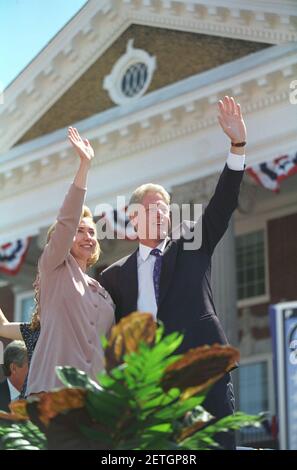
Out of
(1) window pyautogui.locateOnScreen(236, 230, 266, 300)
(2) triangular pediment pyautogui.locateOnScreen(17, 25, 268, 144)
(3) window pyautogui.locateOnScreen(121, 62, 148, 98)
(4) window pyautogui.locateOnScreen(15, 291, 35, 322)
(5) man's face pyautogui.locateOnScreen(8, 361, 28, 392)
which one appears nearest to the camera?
(5) man's face pyautogui.locateOnScreen(8, 361, 28, 392)

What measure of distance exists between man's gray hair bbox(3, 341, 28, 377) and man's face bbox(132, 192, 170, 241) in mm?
1494

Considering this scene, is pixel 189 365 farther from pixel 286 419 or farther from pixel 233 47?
pixel 233 47

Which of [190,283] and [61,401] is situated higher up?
[190,283]

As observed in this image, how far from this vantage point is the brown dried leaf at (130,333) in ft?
9.36

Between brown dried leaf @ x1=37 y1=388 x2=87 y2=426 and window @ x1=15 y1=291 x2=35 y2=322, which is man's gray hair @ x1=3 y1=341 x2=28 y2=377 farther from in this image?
window @ x1=15 y1=291 x2=35 y2=322

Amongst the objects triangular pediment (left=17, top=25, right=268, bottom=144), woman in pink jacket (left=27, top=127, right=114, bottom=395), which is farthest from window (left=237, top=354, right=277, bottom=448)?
woman in pink jacket (left=27, top=127, right=114, bottom=395)

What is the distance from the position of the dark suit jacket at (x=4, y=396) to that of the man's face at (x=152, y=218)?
4.18 feet

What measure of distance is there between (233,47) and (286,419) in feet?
61.9

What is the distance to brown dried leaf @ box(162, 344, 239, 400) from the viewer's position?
285cm

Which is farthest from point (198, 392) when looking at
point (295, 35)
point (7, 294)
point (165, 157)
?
point (7, 294)

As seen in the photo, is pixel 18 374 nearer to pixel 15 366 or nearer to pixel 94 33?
pixel 15 366

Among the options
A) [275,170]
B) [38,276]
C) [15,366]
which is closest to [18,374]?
[15,366]

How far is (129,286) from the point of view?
464 cm

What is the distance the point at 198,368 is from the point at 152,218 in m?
1.79
